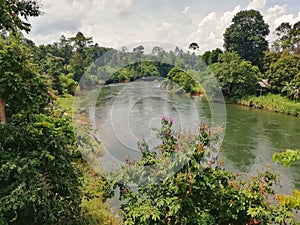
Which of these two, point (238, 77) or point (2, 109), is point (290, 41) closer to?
point (238, 77)

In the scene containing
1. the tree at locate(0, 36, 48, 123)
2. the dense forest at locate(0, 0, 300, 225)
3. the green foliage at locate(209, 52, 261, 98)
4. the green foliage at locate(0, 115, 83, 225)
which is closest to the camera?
the green foliage at locate(0, 115, 83, 225)

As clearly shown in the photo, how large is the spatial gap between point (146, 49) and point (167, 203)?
6.25ft

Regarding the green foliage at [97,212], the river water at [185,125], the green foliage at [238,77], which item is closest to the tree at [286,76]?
the green foliage at [238,77]

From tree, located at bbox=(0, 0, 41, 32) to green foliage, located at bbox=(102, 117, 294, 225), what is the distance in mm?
1951

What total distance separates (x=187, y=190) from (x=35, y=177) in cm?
138

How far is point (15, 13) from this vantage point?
378 cm

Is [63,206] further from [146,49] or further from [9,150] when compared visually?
[146,49]

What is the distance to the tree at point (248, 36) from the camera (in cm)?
2822

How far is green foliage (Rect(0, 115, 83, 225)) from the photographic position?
106 inches

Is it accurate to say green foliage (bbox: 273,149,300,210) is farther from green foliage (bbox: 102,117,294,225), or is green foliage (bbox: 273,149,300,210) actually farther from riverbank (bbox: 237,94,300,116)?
riverbank (bbox: 237,94,300,116)

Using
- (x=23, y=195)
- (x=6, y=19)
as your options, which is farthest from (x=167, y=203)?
(x=6, y=19)

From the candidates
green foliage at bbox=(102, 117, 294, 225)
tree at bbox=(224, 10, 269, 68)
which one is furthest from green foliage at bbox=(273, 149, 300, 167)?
tree at bbox=(224, 10, 269, 68)

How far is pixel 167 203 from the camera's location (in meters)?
2.81

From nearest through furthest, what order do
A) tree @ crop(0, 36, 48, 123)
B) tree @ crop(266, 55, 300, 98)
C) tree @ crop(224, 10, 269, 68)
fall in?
tree @ crop(0, 36, 48, 123) < tree @ crop(266, 55, 300, 98) < tree @ crop(224, 10, 269, 68)
